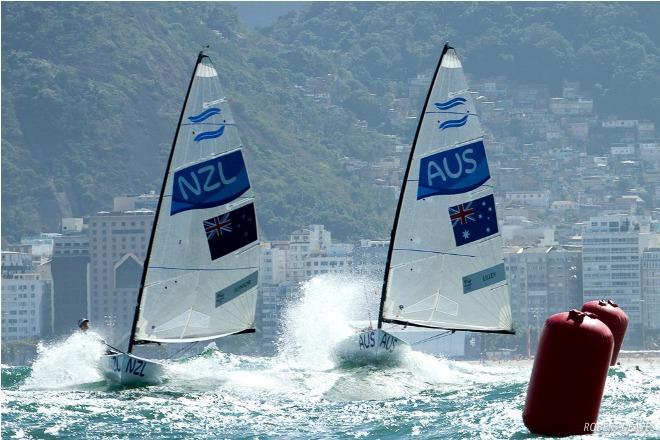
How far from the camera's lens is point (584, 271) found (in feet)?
440

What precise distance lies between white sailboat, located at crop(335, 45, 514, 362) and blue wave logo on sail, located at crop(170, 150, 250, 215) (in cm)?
345

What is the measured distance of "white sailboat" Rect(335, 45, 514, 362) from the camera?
37.3 meters

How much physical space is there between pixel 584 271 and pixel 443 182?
98137 mm

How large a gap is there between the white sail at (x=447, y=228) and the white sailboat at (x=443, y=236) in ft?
0.07

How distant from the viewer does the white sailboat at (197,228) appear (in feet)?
119

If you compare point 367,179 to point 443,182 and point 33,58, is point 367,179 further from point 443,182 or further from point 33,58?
point 443,182

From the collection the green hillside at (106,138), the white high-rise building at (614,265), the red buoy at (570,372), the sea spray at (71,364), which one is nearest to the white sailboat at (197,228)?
the sea spray at (71,364)

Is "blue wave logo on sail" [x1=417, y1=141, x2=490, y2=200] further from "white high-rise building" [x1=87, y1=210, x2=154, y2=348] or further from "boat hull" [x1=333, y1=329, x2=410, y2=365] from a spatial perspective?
"white high-rise building" [x1=87, y1=210, x2=154, y2=348]

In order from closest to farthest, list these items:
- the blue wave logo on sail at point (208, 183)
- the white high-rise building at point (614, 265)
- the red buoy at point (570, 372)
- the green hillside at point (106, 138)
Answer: the red buoy at point (570, 372)
the blue wave logo on sail at point (208, 183)
the white high-rise building at point (614, 265)
the green hillside at point (106, 138)

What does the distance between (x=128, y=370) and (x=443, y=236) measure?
7416 mm

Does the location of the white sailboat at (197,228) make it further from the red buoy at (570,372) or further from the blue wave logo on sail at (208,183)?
the red buoy at (570,372)

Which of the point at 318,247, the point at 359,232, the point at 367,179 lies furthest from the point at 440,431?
the point at 367,179

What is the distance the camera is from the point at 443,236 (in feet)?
124

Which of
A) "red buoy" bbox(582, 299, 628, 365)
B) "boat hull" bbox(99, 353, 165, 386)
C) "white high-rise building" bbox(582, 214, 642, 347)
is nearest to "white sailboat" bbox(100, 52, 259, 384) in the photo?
"boat hull" bbox(99, 353, 165, 386)
